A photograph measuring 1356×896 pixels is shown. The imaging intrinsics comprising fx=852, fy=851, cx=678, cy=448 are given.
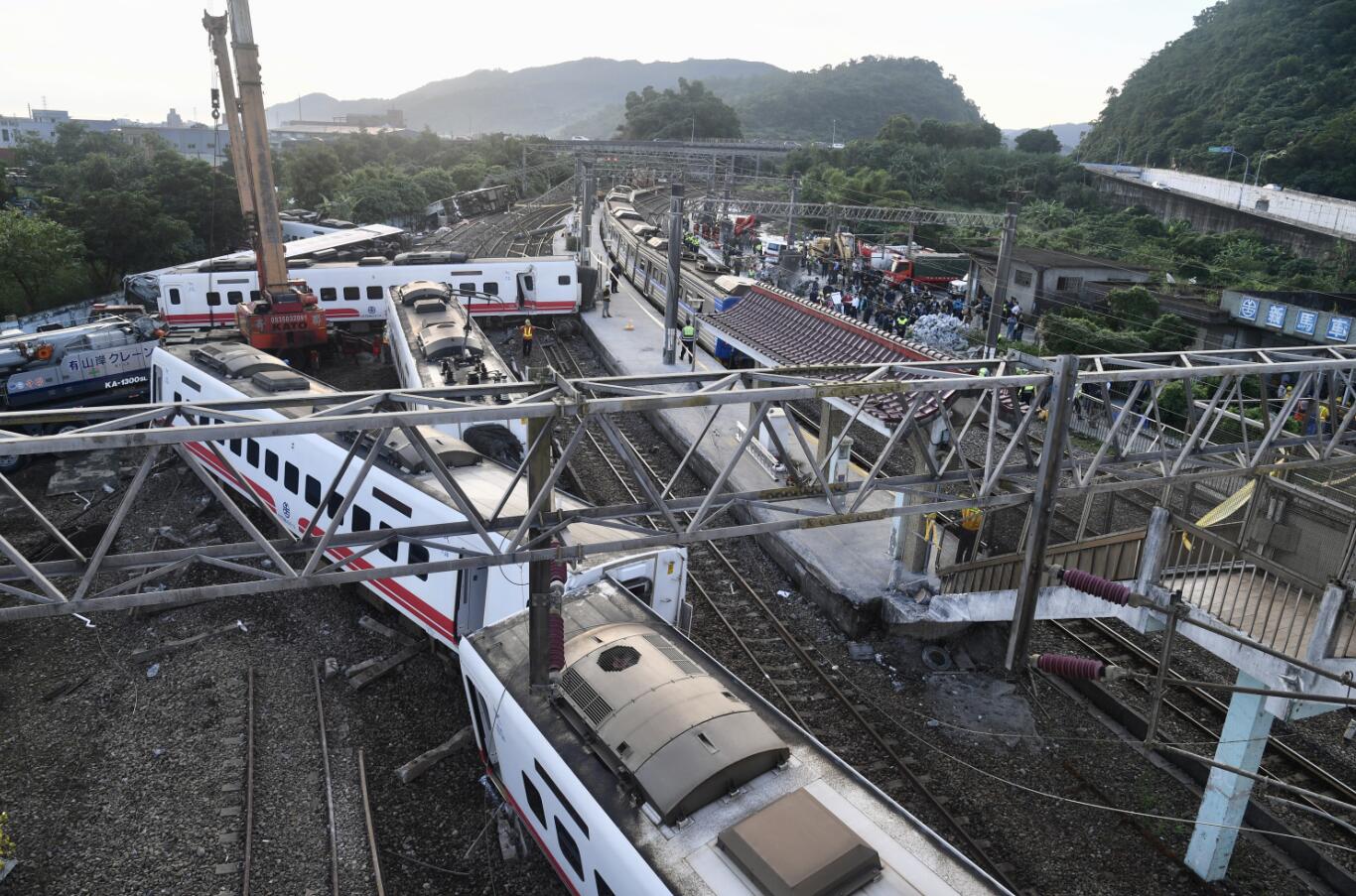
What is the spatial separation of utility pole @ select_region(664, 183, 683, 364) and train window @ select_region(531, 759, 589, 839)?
18016 millimetres

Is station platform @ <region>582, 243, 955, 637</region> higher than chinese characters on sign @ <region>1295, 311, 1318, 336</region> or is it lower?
lower

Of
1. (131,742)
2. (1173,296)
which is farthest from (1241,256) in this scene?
(131,742)

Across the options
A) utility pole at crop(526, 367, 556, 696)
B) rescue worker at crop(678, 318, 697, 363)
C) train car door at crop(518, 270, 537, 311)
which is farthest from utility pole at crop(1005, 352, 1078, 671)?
train car door at crop(518, 270, 537, 311)

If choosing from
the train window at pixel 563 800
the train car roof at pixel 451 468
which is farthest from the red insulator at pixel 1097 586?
the train window at pixel 563 800

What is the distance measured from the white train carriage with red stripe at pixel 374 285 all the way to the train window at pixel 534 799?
2207cm

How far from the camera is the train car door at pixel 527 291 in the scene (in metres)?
31.5

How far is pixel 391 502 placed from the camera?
1253 centimetres

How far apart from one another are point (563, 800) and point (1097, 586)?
5.44m

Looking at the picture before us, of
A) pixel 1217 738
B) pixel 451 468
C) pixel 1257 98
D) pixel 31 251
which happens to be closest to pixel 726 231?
pixel 31 251

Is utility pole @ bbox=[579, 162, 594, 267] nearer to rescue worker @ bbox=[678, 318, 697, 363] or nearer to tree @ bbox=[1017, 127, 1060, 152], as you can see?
rescue worker @ bbox=[678, 318, 697, 363]

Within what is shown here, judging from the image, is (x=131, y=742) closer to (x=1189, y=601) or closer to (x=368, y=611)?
(x=368, y=611)

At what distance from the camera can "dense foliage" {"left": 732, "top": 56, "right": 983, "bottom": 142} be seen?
14762 cm

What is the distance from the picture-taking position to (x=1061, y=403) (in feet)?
27.2

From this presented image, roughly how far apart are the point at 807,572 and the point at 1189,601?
20.3 ft
